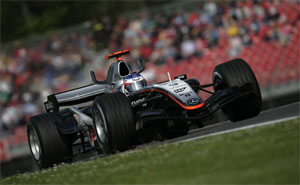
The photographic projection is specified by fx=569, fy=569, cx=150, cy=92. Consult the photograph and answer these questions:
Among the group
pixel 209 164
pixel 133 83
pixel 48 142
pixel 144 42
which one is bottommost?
pixel 209 164

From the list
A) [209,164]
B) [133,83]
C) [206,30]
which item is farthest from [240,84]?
[206,30]

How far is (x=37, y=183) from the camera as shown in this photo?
7.84m

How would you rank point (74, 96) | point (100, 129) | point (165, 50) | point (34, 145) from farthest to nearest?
1. point (165, 50)
2. point (74, 96)
3. point (34, 145)
4. point (100, 129)

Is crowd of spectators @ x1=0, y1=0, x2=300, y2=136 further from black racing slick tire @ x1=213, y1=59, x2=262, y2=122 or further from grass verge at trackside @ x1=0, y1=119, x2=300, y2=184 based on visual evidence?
grass verge at trackside @ x1=0, y1=119, x2=300, y2=184

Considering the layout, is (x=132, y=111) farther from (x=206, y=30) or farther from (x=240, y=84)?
(x=206, y=30)

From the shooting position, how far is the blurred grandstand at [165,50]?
59.3 feet

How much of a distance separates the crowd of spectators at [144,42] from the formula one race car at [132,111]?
29.0ft

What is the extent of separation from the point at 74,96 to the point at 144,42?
9.94 metres

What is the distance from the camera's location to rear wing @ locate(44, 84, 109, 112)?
10938 millimetres

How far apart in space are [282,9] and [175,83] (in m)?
11.3

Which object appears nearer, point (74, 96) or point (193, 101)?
point (193, 101)

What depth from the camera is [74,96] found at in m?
11.0

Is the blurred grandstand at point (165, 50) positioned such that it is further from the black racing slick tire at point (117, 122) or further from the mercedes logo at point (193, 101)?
the black racing slick tire at point (117, 122)

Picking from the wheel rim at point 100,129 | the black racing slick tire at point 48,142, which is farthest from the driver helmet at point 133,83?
the black racing slick tire at point 48,142
